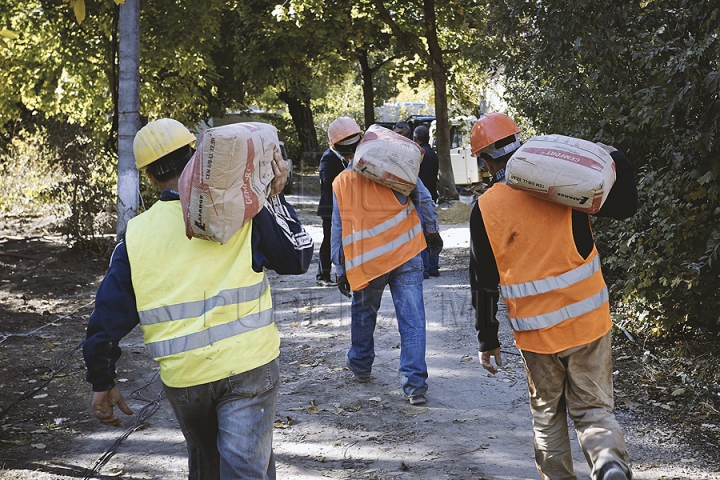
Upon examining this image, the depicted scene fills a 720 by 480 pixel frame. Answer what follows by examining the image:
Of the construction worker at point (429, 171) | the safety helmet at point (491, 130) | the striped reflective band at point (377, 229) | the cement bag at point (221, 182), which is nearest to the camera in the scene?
the cement bag at point (221, 182)

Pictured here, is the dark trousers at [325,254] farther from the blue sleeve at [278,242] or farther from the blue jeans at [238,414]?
the blue jeans at [238,414]

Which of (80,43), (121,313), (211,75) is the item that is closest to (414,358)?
(121,313)

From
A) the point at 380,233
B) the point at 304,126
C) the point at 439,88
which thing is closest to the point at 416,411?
the point at 380,233

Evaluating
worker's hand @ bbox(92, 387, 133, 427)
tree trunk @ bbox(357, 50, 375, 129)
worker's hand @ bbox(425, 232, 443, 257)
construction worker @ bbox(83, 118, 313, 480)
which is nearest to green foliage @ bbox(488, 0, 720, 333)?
worker's hand @ bbox(425, 232, 443, 257)

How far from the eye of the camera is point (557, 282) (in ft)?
11.3

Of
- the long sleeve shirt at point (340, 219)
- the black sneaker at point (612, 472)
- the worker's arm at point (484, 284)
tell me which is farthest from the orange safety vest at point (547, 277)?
the long sleeve shirt at point (340, 219)

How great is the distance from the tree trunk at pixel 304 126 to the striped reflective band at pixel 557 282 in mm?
26811

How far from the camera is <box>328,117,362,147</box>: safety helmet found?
23.4 ft

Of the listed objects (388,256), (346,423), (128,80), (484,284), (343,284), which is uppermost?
(128,80)

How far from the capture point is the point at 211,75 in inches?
626

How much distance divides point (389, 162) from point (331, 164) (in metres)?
3.21

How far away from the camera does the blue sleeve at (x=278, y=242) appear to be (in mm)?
3092

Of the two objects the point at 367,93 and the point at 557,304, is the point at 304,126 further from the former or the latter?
the point at 557,304

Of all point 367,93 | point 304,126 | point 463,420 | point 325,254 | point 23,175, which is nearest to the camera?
point 463,420
